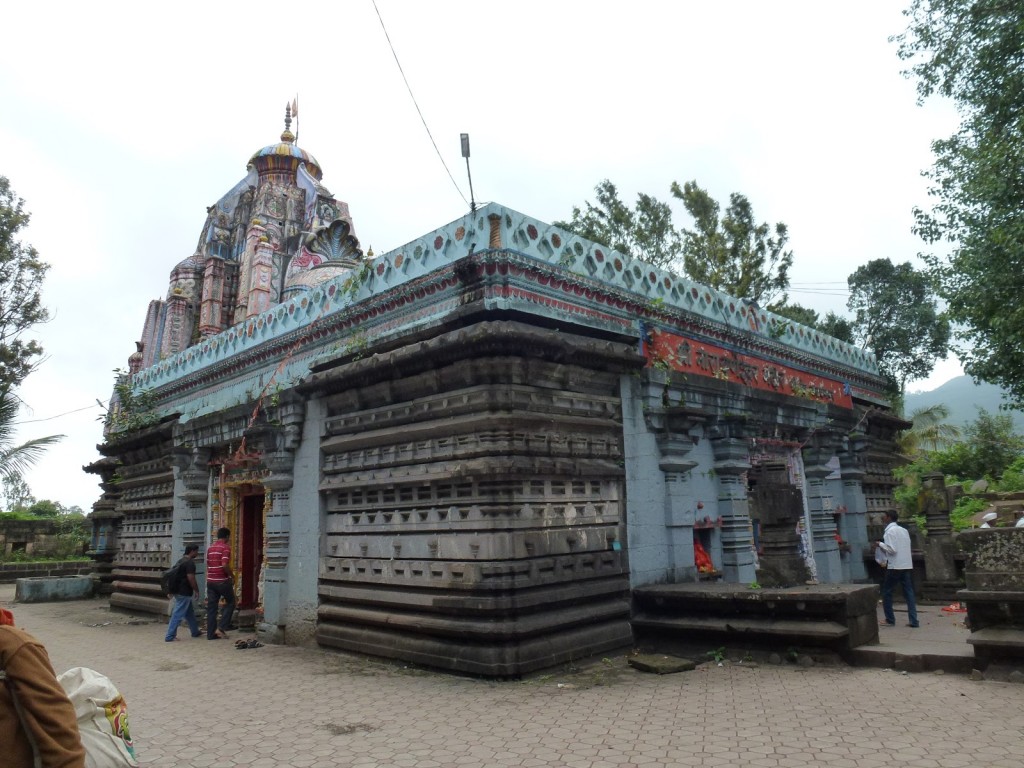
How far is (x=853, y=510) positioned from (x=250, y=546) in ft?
35.5

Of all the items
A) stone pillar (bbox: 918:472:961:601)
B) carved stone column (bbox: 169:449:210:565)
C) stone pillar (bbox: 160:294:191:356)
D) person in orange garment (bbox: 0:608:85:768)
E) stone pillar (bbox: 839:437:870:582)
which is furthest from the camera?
stone pillar (bbox: 160:294:191:356)

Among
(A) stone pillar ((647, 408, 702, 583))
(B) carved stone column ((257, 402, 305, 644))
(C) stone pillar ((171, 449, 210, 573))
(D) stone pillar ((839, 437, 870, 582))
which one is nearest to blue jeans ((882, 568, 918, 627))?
(A) stone pillar ((647, 408, 702, 583))

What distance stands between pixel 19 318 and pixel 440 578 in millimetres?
20477

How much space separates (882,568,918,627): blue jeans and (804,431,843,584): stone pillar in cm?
207

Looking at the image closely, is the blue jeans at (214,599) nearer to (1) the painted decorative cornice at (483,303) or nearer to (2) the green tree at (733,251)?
(1) the painted decorative cornice at (483,303)

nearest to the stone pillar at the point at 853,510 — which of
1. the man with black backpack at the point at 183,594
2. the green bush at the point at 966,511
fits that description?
the green bush at the point at 966,511

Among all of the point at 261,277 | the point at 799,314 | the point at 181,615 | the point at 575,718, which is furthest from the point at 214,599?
the point at 799,314

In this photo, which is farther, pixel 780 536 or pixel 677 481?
pixel 677 481

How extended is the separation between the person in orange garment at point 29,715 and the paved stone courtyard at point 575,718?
2.42m

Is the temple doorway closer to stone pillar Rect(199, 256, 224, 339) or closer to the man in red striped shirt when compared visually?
the man in red striped shirt

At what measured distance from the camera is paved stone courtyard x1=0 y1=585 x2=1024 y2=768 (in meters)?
4.41

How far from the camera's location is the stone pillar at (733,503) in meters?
9.47

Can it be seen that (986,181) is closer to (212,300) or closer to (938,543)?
(938,543)

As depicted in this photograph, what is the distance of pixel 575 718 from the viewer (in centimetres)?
528
